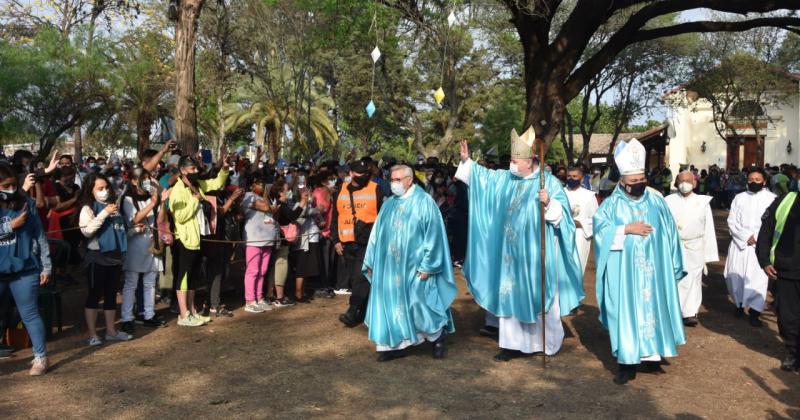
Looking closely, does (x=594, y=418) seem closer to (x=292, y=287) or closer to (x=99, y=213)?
(x=99, y=213)

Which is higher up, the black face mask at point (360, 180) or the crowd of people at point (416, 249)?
the black face mask at point (360, 180)

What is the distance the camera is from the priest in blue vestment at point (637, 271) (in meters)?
6.45

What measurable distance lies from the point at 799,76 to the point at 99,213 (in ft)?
126

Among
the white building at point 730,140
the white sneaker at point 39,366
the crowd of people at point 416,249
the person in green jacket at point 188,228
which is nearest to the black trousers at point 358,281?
the crowd of people at point 416,249

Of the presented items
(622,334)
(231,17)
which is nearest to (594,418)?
(622,334)

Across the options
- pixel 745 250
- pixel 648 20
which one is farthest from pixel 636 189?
pixel 648 20

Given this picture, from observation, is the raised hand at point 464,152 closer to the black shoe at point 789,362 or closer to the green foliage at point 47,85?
the black shoe at point 789,362

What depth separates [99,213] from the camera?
284 inches

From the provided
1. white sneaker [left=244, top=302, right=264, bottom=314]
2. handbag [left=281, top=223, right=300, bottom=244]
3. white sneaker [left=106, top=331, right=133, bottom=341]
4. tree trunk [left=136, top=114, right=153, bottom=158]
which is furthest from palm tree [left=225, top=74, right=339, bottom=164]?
white sneaker [left=106, top=331, right=133, bottom=341]

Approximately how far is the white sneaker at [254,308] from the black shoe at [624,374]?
4.45m

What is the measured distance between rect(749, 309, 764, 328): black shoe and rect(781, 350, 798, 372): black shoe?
1.85 m

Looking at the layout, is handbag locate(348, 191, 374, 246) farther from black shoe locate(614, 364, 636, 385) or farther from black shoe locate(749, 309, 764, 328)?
black shoe locate(749, 309, 764, 328)

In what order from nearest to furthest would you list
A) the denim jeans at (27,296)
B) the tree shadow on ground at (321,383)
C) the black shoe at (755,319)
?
the tree shadow on ground at (321,383), the denim jeans at (27,296), the black shoe at (755,319)

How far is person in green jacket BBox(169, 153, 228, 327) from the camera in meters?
8.02
